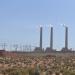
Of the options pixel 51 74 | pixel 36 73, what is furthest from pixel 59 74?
pixel 36 73

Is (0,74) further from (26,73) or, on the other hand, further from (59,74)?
(59,74)

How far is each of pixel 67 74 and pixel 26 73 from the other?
4934 millimetres

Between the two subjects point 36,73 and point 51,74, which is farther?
point 51,74

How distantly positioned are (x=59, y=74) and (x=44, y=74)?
3484mm

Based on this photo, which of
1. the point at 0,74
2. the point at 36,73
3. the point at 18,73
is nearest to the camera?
the point at 36,73

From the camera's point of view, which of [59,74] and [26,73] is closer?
[26,73]

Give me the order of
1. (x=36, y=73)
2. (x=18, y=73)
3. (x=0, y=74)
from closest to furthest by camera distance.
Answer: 1. (x=36, y=73)
2. (x=18, y=73)
3. (x=0, y=74)

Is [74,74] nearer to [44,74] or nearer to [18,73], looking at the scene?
[44,74]

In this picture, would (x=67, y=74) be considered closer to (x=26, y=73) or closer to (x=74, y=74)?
(x=74, y=74)

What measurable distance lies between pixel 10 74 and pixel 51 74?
5074 mm

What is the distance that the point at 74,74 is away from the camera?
39.8m

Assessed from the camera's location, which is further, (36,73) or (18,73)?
(18,73)

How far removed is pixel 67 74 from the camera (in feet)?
135

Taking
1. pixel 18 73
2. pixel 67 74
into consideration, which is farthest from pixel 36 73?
pixel 67 74
